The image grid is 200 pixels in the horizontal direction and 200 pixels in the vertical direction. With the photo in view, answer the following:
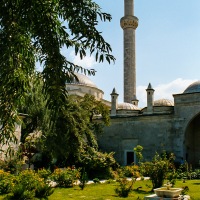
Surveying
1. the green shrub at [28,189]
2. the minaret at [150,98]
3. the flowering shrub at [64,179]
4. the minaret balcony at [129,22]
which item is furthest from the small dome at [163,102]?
the green shrub at [28,189]

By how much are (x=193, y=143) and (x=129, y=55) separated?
1047cm

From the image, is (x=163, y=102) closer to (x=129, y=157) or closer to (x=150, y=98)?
(x=150, y=98)

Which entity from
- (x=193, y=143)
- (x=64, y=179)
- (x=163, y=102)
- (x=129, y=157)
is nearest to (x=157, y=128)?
(x=129, y=157)

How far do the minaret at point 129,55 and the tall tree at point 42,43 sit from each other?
79.7ft

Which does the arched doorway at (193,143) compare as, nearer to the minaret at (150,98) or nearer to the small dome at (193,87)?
the small dome at (193,87)

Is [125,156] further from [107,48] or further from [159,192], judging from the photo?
[107,48]

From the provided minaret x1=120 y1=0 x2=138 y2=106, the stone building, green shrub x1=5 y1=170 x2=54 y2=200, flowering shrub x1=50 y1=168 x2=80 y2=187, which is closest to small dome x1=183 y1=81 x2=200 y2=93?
the stone building

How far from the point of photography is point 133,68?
28516 millimetres

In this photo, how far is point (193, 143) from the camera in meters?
21.8

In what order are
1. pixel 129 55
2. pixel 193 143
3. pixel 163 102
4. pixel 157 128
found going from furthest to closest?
pixel 129 55
pixel 163 102
pixel 193 143
pixel 157 128

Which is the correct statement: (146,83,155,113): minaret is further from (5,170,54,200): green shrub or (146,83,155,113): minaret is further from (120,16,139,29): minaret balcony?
(5,170,54,200): green shrub

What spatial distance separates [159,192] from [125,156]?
44.6ft

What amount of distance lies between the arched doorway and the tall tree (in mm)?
18551

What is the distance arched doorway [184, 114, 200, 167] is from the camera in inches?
810
